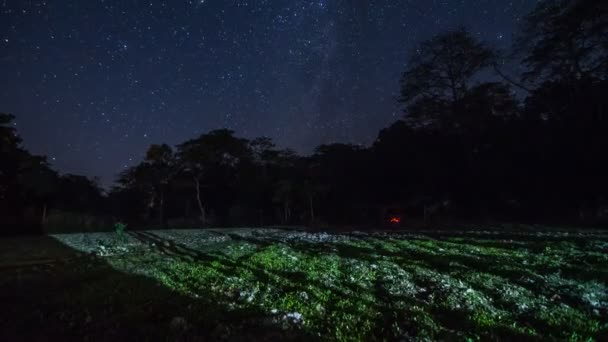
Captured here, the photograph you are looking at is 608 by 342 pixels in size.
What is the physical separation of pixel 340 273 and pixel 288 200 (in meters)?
55.4

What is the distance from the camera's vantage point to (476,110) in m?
54.8

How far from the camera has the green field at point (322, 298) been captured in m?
7.47

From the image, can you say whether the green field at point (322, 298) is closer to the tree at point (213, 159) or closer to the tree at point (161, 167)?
the tree at point (213, 159)

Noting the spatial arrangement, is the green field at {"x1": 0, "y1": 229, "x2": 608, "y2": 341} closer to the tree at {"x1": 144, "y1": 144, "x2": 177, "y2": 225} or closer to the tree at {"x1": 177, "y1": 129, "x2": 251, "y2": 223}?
the tree at {"x1": 177, "y1": 129, "x2": 251, "y2": 223}

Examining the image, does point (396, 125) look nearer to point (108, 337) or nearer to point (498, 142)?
point (498, 142)

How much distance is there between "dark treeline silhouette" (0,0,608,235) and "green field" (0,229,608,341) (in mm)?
33033

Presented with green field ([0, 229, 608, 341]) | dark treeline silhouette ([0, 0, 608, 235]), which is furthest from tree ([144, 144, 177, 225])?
green field ([0, 229, 608, 341])

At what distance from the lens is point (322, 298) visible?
9.73 metres

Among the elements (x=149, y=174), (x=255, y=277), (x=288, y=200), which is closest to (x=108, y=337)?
(x=255, y=277)

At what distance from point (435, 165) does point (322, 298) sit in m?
52.8

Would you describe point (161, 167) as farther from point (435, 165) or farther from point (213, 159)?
point (435, 165)

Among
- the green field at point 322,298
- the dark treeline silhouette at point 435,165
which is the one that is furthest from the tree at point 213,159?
the green field at point 322,298

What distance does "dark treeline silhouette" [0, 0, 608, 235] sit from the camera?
43.2m

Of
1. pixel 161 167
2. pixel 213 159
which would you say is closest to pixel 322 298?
pixel 213 159
